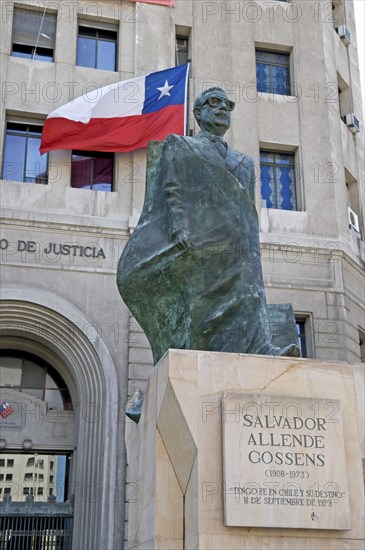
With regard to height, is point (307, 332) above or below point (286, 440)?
above

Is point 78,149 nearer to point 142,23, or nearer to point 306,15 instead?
point 142,23

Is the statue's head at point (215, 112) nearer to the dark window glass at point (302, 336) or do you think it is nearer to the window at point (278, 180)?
the dark window glass at point (302, 336)

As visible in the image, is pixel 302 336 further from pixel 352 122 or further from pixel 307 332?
pixel 352 122

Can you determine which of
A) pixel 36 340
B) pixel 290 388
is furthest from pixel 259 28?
pixel 290 388

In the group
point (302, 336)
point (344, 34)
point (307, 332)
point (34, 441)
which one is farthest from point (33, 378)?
point (344, 34)

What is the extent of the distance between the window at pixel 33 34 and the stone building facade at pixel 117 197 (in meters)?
0.03

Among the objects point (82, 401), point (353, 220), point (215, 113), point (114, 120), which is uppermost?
point (114, 120)

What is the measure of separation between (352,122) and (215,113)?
15.3 meters

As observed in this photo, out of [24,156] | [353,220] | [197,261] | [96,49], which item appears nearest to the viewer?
[197,261]

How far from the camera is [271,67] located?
20422mm

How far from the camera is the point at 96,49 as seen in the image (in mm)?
18953

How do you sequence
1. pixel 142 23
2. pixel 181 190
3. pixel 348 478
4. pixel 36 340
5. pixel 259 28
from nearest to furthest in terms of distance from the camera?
pixel 348 478 < pixel 181 190 < pixel 36 340 < pixel 142 23 < pixel 259 28

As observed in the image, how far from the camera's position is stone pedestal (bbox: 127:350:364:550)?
450 cm

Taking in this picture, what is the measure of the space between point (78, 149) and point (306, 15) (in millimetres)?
8095
